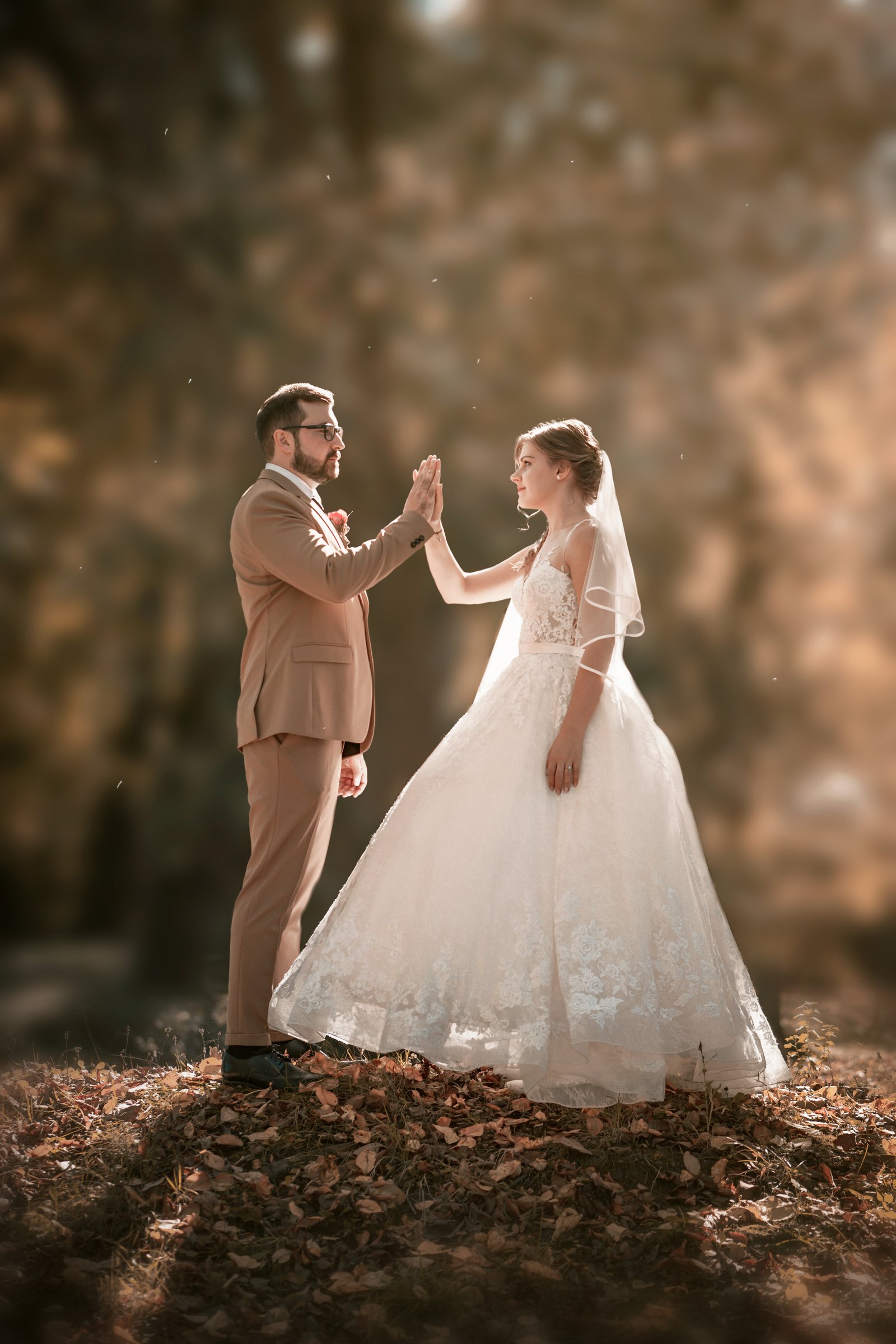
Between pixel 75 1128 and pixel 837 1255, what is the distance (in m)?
2.24

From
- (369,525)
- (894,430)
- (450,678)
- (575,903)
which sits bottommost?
(575,903)

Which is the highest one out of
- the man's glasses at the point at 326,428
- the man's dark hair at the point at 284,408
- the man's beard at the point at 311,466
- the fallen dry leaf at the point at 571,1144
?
the man's dark hair at the point at 284,408

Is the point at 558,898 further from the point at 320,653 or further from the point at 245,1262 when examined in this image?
the point at 245,1262

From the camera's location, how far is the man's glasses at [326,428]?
3.48 meters

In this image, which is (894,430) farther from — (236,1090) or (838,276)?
(236,1090)

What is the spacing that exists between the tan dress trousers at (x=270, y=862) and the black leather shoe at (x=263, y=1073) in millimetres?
47

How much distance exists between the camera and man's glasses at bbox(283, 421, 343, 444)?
137 inches

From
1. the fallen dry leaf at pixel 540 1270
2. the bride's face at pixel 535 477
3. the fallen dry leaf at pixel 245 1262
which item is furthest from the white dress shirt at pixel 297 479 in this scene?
the fallen dry leaf at pixel 540 1270

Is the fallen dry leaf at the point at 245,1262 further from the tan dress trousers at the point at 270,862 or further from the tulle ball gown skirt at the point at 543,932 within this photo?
the tan dress trousers at the point at 270,862

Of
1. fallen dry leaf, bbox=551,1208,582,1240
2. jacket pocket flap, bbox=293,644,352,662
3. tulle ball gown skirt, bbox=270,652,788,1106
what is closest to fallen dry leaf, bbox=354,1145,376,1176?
tulle ball gown skirt, bbox=270,652,788,1106

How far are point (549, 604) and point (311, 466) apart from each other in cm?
93

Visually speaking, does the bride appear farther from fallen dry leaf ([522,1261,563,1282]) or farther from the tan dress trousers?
fallen dry leaf ([522,1261,563,1282])

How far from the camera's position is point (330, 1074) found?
3441 millimetres

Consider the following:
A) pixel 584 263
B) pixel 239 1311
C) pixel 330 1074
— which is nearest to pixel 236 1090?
pixel 330 1074
